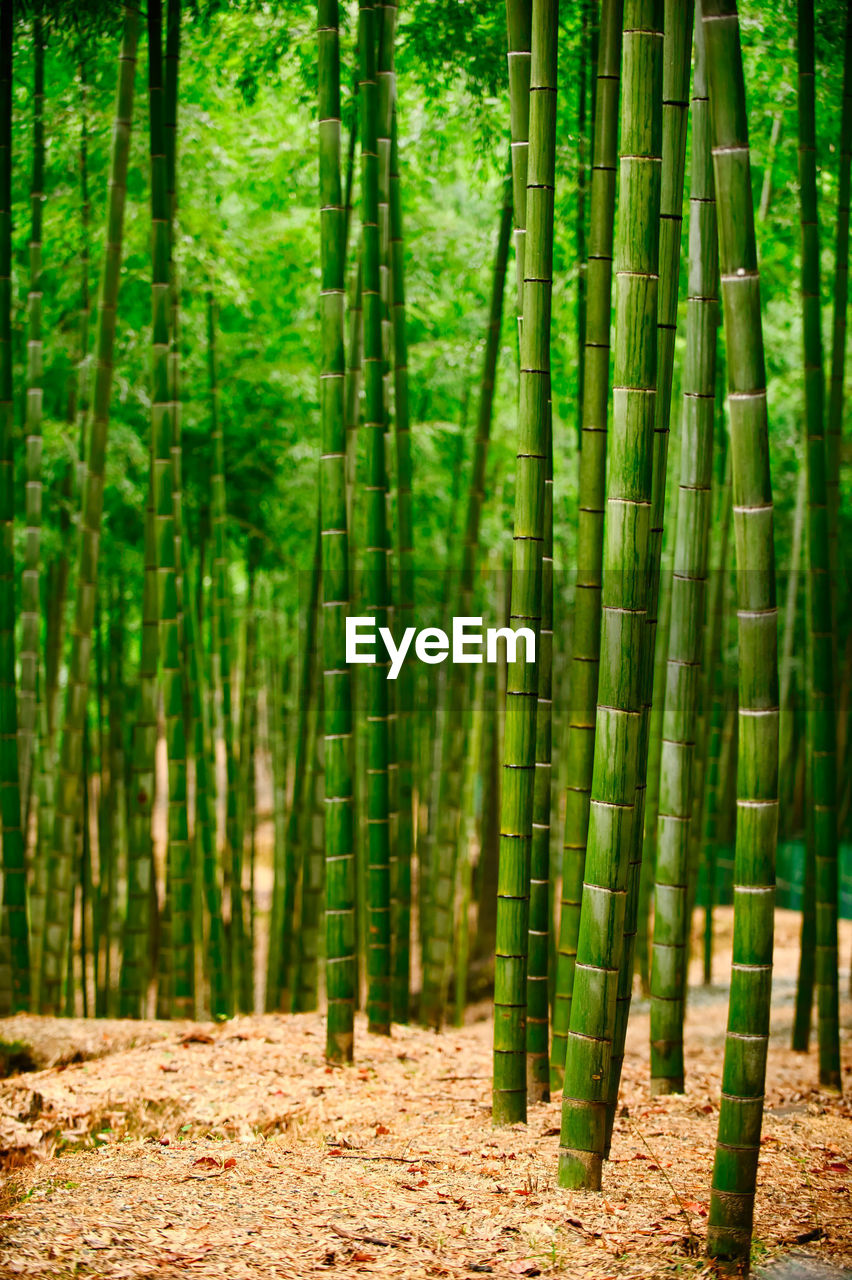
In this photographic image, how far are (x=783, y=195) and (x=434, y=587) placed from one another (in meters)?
3.50

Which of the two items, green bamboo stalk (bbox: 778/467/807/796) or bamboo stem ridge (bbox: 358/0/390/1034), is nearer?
bamboo stem ridge (bbox: 358/0/390/1034)

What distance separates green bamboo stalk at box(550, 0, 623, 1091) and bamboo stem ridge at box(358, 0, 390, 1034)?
2.28 ft

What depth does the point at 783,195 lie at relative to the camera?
14.1 ft

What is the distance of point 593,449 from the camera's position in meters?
2.35

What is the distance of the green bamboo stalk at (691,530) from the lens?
2254mm

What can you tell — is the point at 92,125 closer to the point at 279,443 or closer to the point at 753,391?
the point at 279,443

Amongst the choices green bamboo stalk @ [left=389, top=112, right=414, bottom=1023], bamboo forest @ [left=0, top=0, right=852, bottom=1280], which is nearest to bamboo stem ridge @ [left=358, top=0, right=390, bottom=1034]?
bamboo forest @ [left=0, top=0, right=852, bottom=1280]

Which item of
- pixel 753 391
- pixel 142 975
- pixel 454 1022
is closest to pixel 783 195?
pixel 753 391

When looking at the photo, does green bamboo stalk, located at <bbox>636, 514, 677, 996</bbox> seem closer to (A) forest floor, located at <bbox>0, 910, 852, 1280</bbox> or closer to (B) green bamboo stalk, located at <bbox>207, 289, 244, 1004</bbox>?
(A) forest floor, located at <bbox>0, 910, 852, 1280</bbox>

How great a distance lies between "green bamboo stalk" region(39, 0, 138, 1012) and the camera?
3230 millimetres

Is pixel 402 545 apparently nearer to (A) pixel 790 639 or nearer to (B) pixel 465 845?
(B) pixel 465 845

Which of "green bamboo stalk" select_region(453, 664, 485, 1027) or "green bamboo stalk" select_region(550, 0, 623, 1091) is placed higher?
"green bamboo stalk" select_region(550, 0, 623, 1091)

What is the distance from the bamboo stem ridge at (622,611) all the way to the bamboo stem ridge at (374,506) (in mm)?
1138

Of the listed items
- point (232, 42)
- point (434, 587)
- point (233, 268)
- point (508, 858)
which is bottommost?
point (508, 858)
